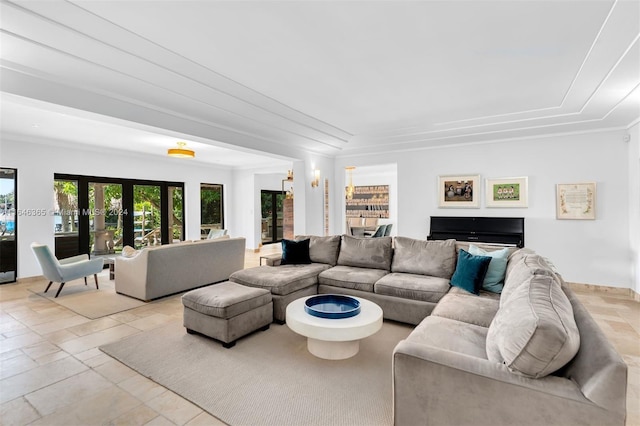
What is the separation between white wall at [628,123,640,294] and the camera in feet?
14.9

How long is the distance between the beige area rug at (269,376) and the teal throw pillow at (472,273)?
83 centimetres

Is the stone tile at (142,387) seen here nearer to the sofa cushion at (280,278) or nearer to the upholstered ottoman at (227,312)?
the upholstered ottoman at (227,312)

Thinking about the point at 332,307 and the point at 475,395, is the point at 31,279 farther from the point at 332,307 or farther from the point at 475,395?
the point at 475,395

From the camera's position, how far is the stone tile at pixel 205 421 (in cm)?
200

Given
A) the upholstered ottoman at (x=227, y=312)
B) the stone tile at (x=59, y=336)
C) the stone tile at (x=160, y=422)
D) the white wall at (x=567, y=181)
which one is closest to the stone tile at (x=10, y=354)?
the stone tile at (x=59, y=336)

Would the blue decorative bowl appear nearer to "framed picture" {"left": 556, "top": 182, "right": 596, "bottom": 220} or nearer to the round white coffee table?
the round white coffee table

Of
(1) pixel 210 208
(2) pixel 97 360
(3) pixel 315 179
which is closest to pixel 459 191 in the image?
(3) pixel 315 179

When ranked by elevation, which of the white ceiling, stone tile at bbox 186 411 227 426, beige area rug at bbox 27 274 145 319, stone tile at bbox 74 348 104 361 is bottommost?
stone tile at bbox 186 411 227 426

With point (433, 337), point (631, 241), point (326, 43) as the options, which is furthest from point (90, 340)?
point (631, 241)

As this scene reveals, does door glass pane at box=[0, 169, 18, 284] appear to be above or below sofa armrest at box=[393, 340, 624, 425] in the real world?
above

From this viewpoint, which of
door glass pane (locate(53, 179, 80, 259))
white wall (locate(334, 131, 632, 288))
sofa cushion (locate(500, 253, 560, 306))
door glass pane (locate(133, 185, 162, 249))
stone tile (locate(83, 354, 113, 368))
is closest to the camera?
sofa cushion (locate(500, 253, 560, 306))

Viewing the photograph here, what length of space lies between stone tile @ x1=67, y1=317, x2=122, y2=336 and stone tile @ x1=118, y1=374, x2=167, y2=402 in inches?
55.1

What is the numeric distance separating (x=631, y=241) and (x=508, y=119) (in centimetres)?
270

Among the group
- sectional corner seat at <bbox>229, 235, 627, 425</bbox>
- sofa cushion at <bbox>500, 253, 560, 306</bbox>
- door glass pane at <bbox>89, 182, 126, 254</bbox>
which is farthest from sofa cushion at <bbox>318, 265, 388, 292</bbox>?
door glass pane at <bbox>89, 182, 126, 254</bbox>
